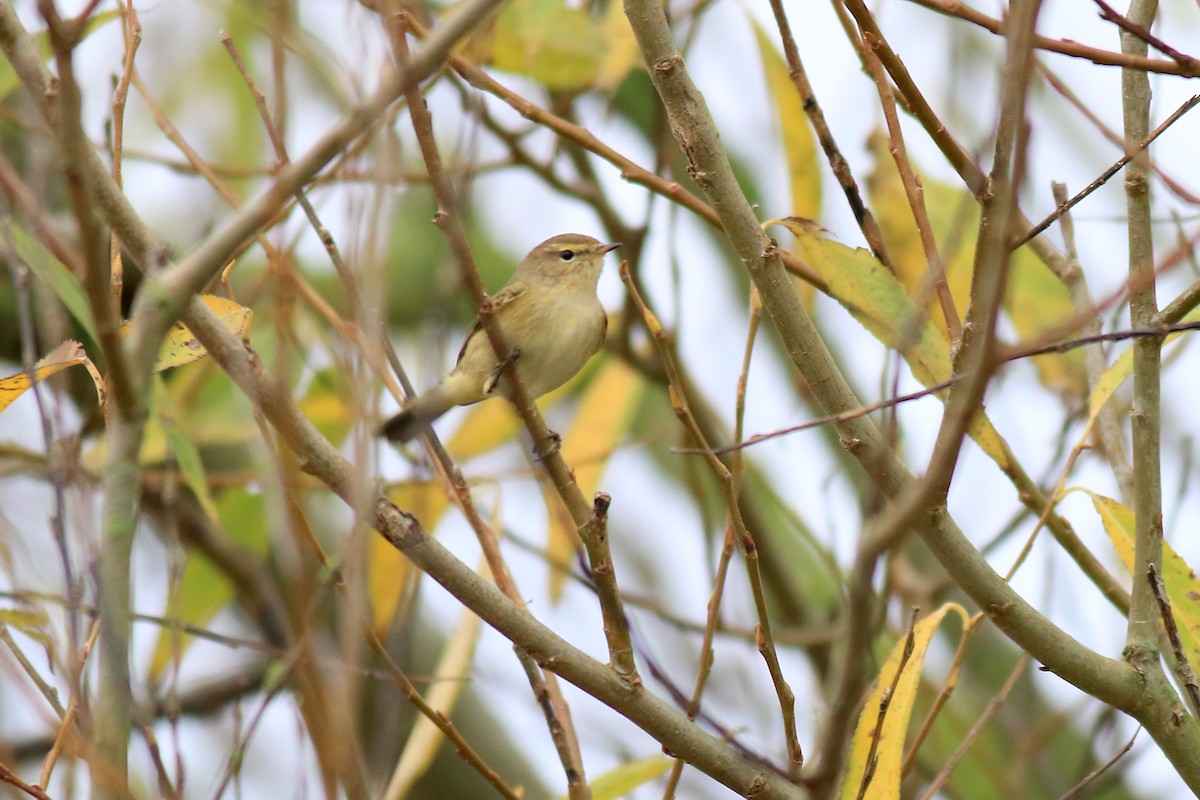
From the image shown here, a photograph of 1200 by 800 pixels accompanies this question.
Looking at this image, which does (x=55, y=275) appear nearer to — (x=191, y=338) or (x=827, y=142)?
(x=191, y=338)

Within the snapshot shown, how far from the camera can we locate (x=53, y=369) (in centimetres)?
227

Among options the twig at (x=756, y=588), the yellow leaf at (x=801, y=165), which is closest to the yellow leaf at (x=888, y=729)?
the twig at (x=756, y=588)

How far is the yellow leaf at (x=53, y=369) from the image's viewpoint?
7.44ft

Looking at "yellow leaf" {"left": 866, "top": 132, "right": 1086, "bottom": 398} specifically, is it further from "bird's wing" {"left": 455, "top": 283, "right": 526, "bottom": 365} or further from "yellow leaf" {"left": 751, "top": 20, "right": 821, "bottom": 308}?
"bird's wing" {"left": 455, "top": 283, "right": 526, "bottom": 365}

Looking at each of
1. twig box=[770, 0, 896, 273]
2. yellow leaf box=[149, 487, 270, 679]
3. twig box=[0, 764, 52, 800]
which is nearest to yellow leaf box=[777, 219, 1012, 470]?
twig box=[770, 0, 896, 273]

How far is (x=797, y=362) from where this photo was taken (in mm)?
2297

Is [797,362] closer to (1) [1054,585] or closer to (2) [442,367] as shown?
(2) [442,367]

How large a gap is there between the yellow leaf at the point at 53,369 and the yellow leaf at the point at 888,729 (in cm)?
155

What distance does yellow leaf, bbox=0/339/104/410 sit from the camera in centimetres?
227

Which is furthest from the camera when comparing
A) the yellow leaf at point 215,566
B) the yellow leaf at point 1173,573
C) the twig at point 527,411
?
the yellow leaf at point 215,566

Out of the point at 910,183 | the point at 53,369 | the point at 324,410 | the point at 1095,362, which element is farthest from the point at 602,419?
the point at 53,369

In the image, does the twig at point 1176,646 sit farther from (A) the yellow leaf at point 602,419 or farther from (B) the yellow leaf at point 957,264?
(A) the yellow leaf at point 602,419

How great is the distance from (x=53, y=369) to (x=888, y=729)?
5.54 ft

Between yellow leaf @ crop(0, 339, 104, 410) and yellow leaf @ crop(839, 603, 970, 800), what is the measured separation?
155cm
